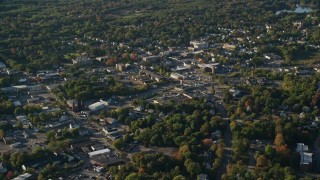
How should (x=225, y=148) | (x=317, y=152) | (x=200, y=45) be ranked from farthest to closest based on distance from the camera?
(x=200, y=45)
(x=225, y=148)
(x=317, y=152)

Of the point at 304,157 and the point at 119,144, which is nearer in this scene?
the point at 304,157

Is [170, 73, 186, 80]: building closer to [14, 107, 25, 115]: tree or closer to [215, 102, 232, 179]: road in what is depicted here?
[215, 102, 232, 179]: road

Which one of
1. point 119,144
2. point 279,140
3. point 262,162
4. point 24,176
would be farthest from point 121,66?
point 262,162

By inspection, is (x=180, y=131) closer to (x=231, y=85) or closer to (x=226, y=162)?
(x=226, y=162)

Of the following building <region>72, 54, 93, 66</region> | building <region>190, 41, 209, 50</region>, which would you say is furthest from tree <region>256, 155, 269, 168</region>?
building <region>190, 41, 209, 50</region>

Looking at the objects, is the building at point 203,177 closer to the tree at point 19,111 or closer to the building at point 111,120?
the building at point 111,120

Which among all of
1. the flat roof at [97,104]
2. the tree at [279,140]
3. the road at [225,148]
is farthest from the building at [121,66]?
the tree at [279,140]

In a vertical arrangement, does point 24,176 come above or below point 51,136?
below

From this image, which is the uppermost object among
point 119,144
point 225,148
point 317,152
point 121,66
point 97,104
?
point 121,66

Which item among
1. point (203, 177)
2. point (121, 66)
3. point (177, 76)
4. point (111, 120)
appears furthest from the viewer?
point (121, 66)

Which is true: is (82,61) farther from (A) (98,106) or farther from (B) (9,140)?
(B) (9,140)

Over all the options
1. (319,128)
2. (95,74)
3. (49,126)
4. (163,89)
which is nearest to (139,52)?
(95,74)
